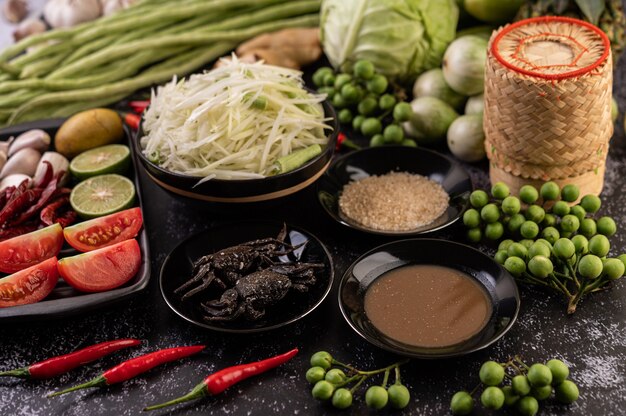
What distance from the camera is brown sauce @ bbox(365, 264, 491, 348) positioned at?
70.7 inches

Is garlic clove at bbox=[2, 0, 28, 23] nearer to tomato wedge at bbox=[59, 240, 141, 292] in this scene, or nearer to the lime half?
the lime half

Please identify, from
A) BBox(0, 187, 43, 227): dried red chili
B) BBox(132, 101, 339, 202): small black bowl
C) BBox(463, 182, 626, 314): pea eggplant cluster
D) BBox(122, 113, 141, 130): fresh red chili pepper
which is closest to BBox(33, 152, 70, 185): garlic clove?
BBox(0, 187, 43, 227): dried red chili

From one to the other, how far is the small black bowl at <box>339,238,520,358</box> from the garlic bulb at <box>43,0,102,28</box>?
2582 mm

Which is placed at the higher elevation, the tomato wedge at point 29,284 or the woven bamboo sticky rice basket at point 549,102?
the woven bamboo sticky rice basket at point 549,102

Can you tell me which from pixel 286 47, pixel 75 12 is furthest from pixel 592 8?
pixel 75 12

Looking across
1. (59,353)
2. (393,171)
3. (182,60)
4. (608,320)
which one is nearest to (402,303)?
(608,320)

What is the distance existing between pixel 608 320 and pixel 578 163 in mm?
553

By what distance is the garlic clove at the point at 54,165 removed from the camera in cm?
250

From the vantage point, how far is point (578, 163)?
221 cm

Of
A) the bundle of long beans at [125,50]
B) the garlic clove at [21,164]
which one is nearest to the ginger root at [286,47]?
the bundle of long beans at [125,50]

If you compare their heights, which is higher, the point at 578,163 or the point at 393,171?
the point at 578,163

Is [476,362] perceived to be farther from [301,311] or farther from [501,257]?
[301,311]

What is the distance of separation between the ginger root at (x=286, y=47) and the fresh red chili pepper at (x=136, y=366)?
1.76 metres

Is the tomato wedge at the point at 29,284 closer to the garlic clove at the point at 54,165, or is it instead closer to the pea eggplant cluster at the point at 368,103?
A: the garlic clove at the point at 54,165
